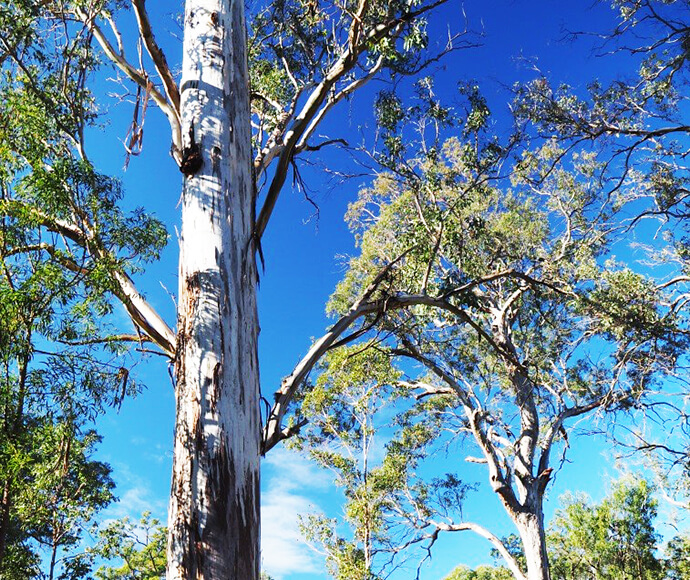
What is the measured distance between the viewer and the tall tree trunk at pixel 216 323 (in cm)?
200

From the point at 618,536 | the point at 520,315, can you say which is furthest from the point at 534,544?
the point at 618,536

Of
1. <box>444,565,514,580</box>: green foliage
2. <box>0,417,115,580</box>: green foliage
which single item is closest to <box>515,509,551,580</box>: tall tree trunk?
<box>0,417,115,580</box>: green foliage

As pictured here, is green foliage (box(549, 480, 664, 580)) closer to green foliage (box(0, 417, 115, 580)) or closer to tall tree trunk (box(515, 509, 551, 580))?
tall tree trunk (box(515, 509, 551, 580))

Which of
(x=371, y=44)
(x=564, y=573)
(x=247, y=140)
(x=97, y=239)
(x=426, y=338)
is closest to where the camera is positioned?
(x=247, y=140)

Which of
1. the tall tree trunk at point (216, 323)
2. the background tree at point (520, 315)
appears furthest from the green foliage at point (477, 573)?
the tall tree trunk at point (216, 323)

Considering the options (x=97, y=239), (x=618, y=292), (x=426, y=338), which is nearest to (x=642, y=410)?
(x=618, y=292)

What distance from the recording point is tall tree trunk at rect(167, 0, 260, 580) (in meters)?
2.00

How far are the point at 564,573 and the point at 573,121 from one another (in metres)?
16.1

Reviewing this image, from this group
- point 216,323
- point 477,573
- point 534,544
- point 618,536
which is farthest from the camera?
point 477,573

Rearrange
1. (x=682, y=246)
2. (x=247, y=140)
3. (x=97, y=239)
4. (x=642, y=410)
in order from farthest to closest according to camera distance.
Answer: (x=682, y=246)
(x=642, y=410)
(x=97, y=239)
(x=247, y=140)

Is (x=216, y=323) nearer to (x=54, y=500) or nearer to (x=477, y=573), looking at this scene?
(x=54, y=500)

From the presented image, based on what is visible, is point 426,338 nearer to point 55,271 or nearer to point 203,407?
point 55,271

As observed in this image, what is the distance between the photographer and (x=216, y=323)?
234 centimetres

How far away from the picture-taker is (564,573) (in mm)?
17906
